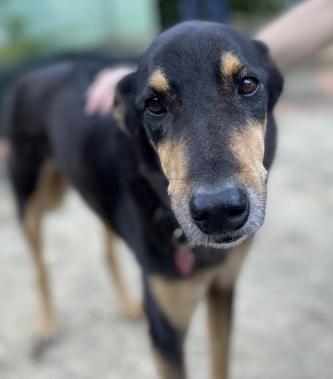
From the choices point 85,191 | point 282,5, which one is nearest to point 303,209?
point 85,191

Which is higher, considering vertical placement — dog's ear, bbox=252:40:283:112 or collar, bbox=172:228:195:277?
dog's ear, bbox=252:40:283:112

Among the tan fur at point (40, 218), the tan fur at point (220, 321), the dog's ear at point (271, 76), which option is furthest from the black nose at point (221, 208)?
the tan fur at point (40, 218)

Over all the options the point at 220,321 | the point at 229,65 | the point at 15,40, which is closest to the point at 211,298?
the point at 220,321

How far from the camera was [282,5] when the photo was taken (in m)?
8.16

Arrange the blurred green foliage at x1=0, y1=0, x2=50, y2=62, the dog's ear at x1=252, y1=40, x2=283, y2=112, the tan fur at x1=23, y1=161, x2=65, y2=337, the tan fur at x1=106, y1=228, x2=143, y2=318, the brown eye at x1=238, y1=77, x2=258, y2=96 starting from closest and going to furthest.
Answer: the brown eye at x1=238, y1=77, x2=258, y2=96
the dog's ear at x1=252, y1=40, x2=283, y2=112
the tan fur at x1=23, y1=161, x2=65, y2=337
the tan fur at x1=106, y1=228, x2=143, y2=318
the blurred green foliage at x1=0, y1=0, x2=50, y2=62

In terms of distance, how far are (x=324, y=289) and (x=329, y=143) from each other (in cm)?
213

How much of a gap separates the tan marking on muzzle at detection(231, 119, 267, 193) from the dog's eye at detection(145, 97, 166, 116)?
263 millimetres

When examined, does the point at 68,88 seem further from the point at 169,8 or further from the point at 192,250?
the point at 169,8

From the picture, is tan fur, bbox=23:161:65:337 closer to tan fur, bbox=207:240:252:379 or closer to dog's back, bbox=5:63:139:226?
dog's back, bbox=5:63:139:226

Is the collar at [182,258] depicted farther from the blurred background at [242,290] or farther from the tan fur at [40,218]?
the tan fur at [40,218]

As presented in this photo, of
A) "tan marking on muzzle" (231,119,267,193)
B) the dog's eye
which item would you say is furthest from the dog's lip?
the dog's eye

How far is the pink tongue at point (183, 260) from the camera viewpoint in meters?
2.21

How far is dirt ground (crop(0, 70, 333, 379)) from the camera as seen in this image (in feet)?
9.81

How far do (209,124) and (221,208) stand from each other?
26 cm
